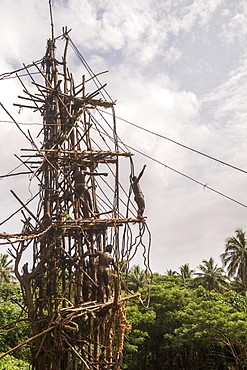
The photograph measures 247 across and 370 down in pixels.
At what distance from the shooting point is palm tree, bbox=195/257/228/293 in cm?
2672

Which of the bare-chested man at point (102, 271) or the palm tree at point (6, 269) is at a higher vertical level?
the palm tree at point (6, 269)

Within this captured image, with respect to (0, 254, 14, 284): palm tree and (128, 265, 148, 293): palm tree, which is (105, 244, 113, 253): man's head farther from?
(0, 254, 14, 284): palm tree

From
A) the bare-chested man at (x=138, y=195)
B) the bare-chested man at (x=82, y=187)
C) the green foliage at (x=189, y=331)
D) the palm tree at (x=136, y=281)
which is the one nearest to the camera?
the bare-chested man at (x=82, y=187)

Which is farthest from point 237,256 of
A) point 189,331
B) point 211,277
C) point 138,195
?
point 138,195

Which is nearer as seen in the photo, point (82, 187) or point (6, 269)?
point (82, 187)

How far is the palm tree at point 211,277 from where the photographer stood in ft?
87.7

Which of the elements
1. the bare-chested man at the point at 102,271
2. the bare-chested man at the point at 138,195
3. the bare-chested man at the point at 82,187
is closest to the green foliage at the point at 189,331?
the bare-chested man at the point at 138,195

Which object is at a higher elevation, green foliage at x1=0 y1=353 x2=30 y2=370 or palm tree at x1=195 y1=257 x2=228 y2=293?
palm tree at x1=195 y1=257 x2=228 y2=293

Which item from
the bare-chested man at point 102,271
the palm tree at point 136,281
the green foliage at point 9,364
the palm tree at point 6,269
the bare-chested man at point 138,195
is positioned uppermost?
the palm tree at point 6,269

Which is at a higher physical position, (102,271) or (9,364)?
(102,271)

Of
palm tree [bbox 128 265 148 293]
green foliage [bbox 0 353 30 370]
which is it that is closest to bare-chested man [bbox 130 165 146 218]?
green foliage [bbox 0 353 30 370]

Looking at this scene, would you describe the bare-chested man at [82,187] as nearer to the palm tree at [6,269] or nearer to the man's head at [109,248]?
the man's head at [109,248]

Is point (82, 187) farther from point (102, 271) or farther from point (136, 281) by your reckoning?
point (136, 281)

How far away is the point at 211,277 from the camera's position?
2680cm
